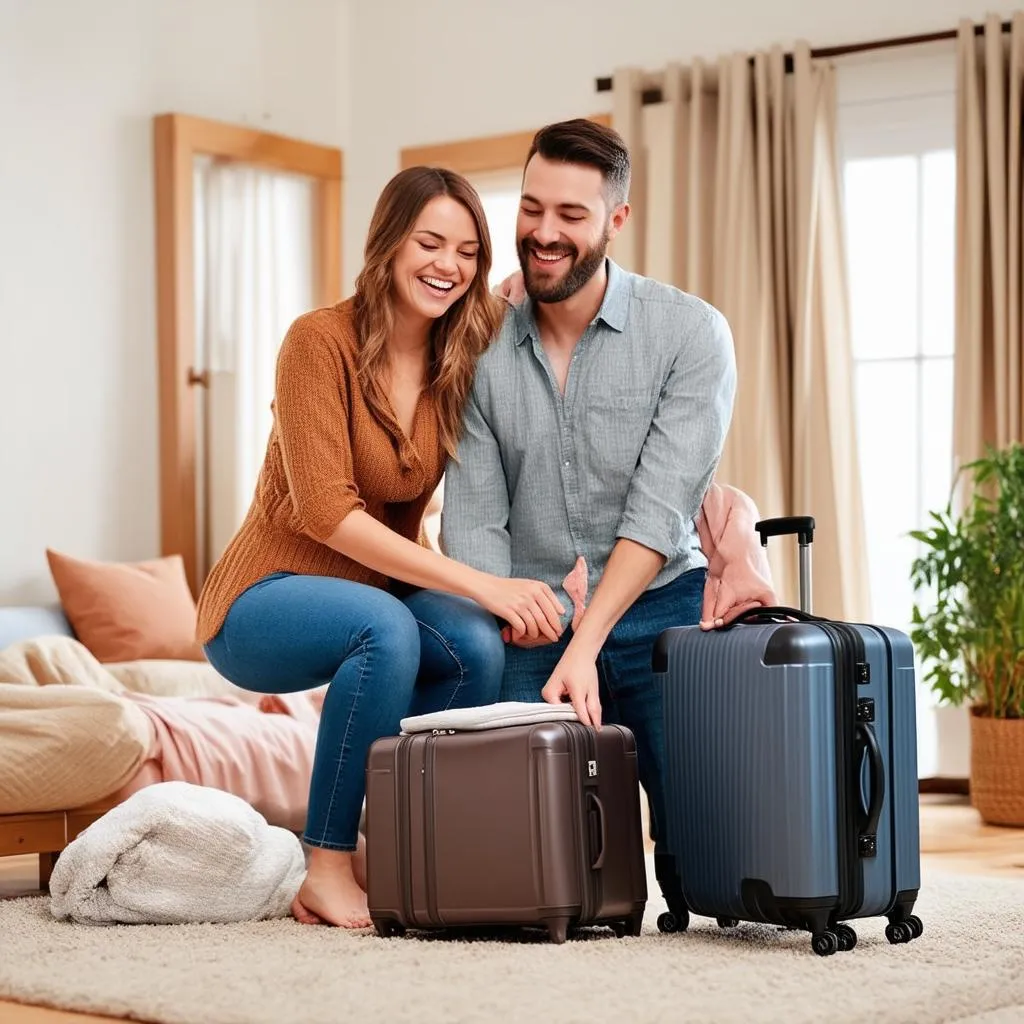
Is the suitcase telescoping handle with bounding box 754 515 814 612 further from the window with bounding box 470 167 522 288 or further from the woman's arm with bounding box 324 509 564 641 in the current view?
the window with bounding box 470 167 522 288

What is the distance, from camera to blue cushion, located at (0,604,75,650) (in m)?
4.23

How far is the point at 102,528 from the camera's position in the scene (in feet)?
16.7

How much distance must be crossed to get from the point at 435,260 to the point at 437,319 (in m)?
0.13

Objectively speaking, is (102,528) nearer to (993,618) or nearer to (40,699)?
(40,699)

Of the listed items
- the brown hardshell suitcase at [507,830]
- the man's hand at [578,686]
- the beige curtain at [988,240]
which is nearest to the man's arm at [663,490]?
the man's hand at [578,686]

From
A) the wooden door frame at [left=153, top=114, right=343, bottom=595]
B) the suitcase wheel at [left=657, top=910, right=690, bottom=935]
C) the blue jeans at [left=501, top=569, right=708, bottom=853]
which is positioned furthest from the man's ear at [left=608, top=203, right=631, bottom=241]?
the wooden door frame at [left=153, top=114, right=343, bottom=595]

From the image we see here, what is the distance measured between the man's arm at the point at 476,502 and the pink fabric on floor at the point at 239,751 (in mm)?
952

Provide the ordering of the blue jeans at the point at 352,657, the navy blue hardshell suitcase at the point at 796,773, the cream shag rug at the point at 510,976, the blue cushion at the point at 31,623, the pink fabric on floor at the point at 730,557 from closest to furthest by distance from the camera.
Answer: the cream shag rug at the point at 510,976 < the navy blue hardshell suitcase at the point at 796,773 < the blue jeans at the point at 352,657 < the pink fabric on floor at the point at 730,557 < the blue cushion at the point at 31,623

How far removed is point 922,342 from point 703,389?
2.58 metres

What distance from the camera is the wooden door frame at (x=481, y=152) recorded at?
17.8ft

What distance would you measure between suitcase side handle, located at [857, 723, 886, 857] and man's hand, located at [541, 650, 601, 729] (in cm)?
38

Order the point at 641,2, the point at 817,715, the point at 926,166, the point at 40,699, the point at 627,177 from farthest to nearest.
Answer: the point at 641,2 < the point at 926,166 < the point at 40,699 < the point at 627,177 < the point at 817,715

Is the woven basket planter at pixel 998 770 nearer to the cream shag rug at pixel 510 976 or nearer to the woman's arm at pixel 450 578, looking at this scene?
the cream shag rug at pixel 510 976

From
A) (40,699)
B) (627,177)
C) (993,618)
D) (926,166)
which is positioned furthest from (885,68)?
(40,699)
